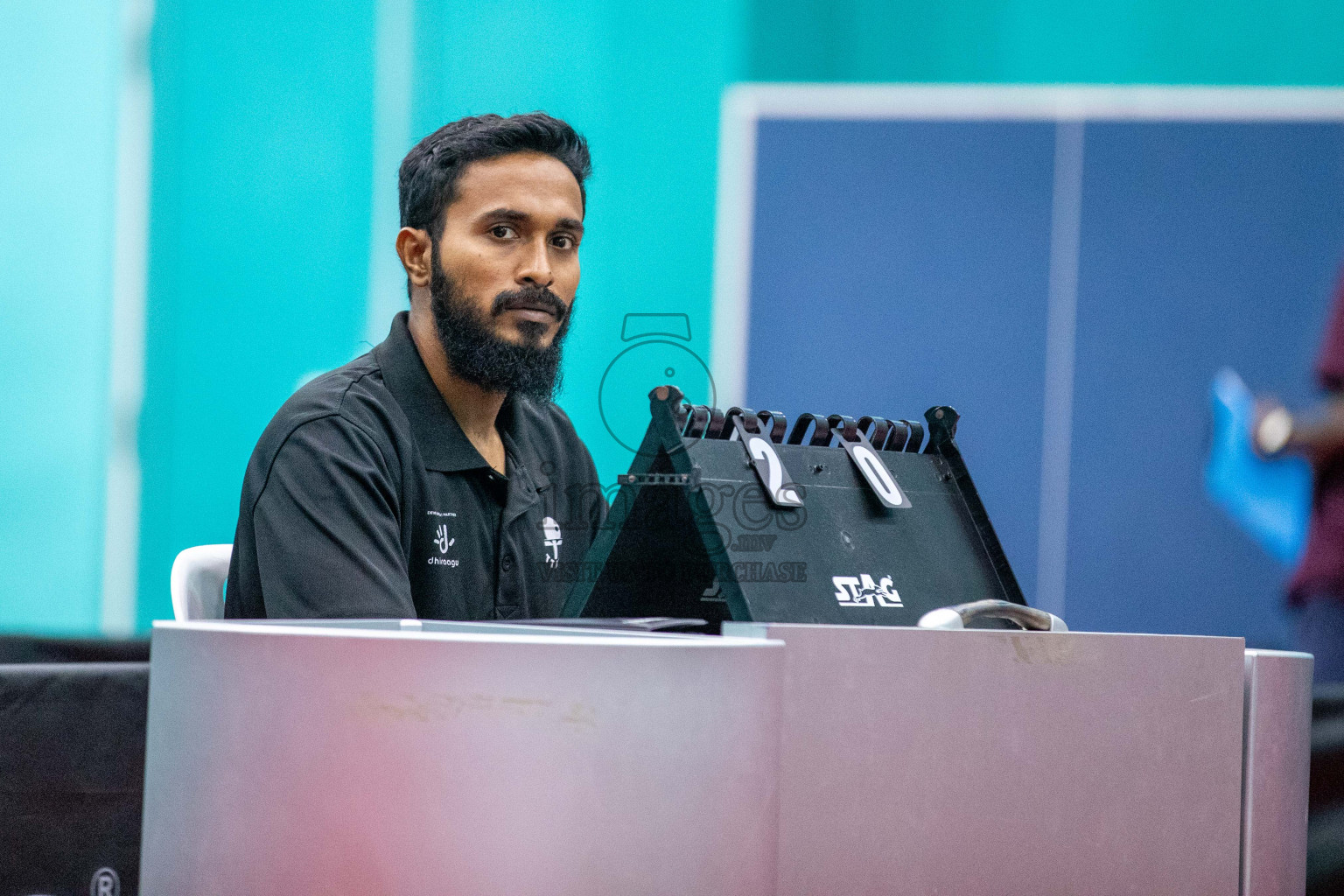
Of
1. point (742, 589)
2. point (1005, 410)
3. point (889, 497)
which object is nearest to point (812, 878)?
point (742, 589)

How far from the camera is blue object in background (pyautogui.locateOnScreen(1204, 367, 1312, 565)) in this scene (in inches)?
123

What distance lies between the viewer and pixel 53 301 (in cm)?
322

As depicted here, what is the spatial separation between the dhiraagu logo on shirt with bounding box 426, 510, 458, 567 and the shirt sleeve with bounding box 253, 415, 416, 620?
0.08 meters

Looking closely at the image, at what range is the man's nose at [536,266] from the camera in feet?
5.26

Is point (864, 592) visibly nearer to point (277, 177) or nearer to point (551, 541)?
point (551, 541)

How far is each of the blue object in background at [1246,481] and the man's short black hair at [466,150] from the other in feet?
6.85

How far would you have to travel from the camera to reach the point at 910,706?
2.73ft

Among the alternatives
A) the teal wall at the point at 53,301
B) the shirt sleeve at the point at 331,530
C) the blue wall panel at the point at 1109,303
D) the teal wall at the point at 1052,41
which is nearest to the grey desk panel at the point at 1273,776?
the shirt sleeve at the point at 331,530

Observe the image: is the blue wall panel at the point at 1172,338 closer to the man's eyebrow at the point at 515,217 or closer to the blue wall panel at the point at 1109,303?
the blue wall panel at the point at 1109,303

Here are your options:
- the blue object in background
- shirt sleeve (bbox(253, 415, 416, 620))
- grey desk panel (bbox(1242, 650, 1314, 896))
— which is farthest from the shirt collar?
the blue object in background

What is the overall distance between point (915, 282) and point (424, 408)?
197 cm

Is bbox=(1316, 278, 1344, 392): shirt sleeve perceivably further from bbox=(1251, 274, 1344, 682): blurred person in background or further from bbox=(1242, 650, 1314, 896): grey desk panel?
bbox=(1242, 650, 1314, 896): grey desk panel

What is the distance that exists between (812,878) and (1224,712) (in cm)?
31

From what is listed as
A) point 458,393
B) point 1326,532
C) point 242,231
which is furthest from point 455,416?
point 1326,532
